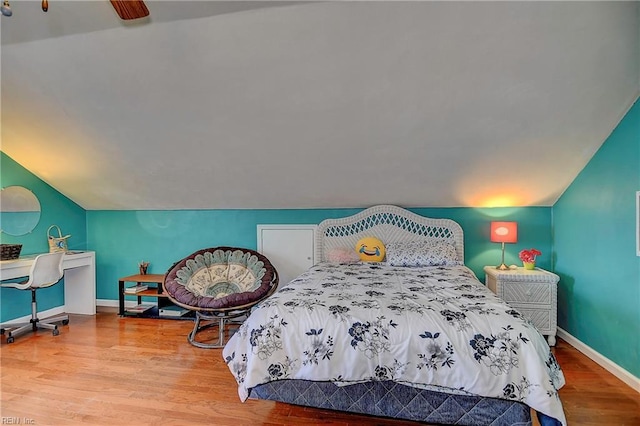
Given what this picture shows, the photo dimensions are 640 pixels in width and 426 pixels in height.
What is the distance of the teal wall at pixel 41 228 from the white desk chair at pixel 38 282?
268mm

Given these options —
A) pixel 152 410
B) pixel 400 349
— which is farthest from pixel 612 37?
pixel 152 410

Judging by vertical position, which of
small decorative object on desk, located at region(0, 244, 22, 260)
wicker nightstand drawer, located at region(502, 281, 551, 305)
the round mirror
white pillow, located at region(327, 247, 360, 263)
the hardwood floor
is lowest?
the hardwood floor

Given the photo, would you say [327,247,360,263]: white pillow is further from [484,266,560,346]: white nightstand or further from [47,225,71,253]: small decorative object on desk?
[47,225,71,253]: small decorative object on desk

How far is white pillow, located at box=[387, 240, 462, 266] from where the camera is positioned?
357 cm

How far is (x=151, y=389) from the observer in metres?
2.47

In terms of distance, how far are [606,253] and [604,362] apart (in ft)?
2.94

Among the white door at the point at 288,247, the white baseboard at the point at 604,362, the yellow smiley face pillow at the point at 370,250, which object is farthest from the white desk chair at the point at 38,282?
the white baseboard at the point at 604,362

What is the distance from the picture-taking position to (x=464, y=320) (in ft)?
6.23

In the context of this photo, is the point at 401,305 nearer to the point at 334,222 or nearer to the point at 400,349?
the point at 400,349

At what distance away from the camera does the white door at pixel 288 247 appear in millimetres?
4230

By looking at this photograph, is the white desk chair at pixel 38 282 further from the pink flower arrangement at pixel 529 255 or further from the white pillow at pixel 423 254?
the pink flower arrangement at pixel 529 255

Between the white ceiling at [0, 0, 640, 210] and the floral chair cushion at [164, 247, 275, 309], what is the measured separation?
0.83 m

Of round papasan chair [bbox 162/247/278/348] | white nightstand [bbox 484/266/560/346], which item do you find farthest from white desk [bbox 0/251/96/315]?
white nightstand [bbox 484/266/560/346]

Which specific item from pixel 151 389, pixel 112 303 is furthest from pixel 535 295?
pixel 112 303
